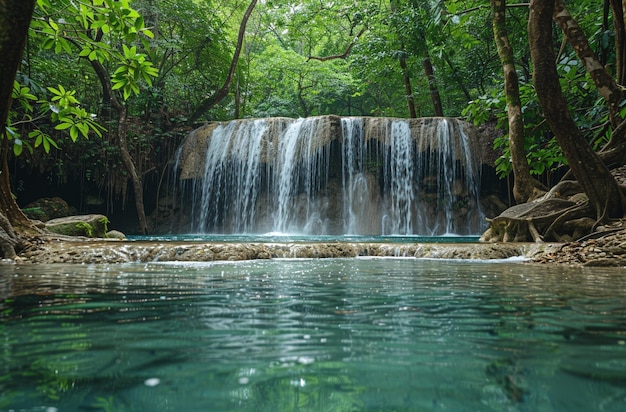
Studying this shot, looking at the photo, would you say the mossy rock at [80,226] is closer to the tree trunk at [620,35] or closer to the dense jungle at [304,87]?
the dense jungle at [304,87]

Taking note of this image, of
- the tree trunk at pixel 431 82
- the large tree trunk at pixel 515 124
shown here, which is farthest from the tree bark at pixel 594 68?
the tree trunk at pixel 431 82

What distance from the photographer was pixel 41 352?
154cm

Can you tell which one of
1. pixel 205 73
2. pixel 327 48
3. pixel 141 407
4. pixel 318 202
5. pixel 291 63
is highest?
pixel 327 48

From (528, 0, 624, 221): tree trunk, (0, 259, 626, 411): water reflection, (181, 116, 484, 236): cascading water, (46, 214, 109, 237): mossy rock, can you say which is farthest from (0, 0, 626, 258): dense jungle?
(181, 116, 484, 236): cascading water

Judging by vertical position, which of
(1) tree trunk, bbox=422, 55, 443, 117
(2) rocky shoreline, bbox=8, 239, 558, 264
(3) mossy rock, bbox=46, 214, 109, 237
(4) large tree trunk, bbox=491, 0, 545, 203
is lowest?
(2) rocky shoreline, bbox=8, 239, 558, 264

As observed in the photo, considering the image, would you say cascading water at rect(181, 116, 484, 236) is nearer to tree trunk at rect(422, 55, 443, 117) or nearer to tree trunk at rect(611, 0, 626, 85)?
tree trunk at rect(422, 55, 443, 117)

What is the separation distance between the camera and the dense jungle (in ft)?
13.2

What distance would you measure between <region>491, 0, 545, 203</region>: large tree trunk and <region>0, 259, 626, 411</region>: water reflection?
5.93 meters

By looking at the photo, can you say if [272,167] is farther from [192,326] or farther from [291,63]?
[192,326]

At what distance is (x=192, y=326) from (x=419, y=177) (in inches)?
637

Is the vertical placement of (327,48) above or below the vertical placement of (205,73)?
above

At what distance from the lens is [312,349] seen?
1604 millimetres

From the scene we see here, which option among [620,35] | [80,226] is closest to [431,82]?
[620,35]

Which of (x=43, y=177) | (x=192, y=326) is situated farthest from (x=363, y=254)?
(x=43, y=177)
